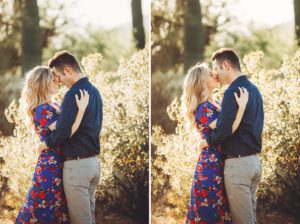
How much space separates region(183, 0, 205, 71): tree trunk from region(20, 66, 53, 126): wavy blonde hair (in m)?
1.32

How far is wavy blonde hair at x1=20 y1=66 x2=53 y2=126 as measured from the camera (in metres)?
3.83

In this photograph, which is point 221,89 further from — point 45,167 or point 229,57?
point 45,167

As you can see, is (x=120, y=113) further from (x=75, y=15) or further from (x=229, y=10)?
(x=229, y=10)

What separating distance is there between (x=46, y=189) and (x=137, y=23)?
5.64 ft

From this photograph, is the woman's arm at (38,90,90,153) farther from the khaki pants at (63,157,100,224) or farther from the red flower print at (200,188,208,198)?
the red flower print at (200,188,208,198)

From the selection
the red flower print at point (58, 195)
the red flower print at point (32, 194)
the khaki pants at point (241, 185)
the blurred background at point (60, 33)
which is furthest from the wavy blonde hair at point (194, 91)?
the red flower print at point (32, 194)

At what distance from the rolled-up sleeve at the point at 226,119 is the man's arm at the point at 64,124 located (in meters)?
1.02

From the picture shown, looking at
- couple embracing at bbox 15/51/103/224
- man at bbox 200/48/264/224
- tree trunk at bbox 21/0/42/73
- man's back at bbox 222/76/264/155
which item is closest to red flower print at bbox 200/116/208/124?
man at bbox 200/48/264/224

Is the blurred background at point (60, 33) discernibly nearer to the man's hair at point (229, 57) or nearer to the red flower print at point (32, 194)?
the red flower print at point (32, 194)

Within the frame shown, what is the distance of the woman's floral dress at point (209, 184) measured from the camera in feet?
12.5

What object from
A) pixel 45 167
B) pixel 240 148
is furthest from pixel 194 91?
pixel 45 167

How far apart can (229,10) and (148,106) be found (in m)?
1.09

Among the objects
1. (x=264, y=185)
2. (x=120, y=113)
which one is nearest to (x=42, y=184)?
(x=120, y=113)

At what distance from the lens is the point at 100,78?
4.59 m
